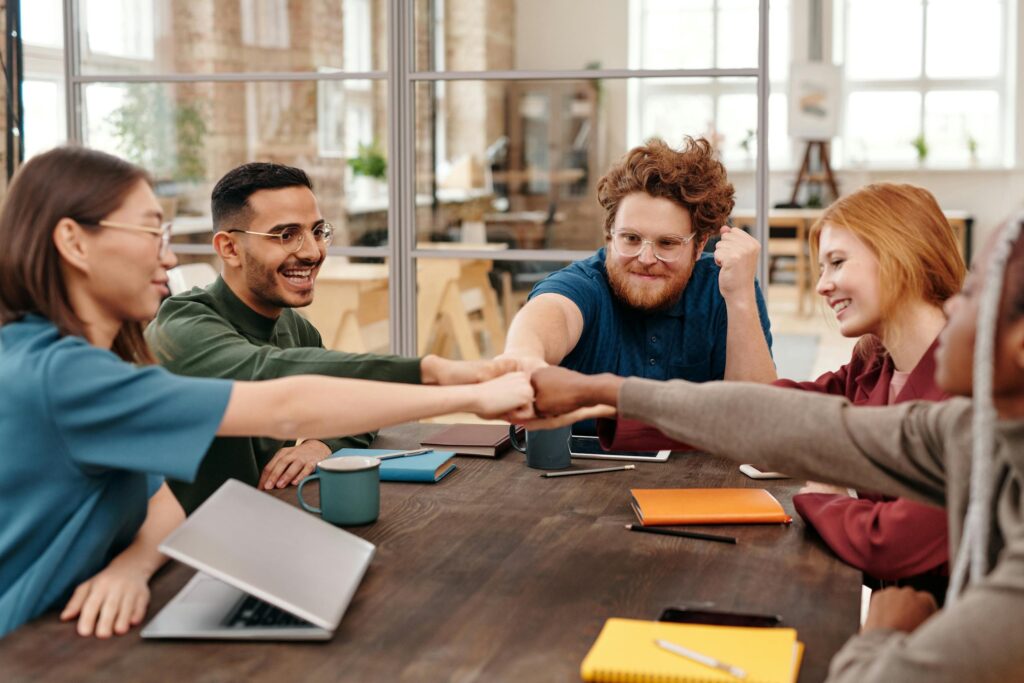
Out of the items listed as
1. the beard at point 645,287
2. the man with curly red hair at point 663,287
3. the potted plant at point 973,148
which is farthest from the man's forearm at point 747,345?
the potted plant at point 973,148

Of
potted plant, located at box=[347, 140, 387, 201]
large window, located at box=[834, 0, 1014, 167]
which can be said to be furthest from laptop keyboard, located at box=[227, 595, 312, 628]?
large window, located at box=[834, 0, 1014, 167]

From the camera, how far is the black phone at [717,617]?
51.8 inches

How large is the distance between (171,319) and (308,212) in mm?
379

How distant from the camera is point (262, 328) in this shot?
234 cm

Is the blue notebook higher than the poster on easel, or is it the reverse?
the poster on easel

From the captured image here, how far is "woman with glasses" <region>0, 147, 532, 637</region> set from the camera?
1.36m

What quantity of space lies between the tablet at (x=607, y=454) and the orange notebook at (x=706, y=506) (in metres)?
0.27

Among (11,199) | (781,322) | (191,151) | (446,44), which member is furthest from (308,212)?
(781,322)

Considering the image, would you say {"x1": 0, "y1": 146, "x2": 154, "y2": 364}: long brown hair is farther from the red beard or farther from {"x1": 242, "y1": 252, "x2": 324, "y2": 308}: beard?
the red beard

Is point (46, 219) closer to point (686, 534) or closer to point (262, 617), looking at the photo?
point (262, 617)

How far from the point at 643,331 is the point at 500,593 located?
4.29ft

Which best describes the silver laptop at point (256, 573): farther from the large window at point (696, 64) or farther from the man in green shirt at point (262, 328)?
the large window at point (696, 64)

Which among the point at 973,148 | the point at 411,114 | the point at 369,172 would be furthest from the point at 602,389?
the point at 973,148

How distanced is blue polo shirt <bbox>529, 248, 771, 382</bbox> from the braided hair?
145 centimetres
